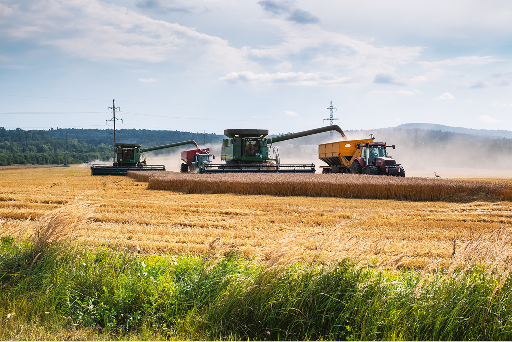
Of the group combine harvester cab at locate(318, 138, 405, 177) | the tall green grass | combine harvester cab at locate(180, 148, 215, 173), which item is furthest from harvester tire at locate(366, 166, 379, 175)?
the tall green grass

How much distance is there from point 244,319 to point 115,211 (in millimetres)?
9505

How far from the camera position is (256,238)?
353 inches

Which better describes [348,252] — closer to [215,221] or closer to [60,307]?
[60,307]

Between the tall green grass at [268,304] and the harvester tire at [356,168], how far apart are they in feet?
67.9

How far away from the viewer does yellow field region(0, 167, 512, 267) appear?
6.44 m

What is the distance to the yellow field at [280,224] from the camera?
6.44 meters

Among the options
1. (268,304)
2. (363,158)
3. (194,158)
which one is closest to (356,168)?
(363,158)

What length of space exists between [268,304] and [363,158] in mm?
21756

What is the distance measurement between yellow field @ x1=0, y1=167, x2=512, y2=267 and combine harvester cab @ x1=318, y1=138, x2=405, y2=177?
24.2 ft

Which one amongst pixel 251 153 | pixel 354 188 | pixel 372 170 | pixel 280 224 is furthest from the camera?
pixel 251 153

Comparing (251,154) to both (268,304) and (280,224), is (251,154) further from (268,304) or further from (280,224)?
(268,304)

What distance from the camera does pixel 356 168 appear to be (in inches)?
993

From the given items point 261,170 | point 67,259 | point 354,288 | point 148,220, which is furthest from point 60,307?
point 261,170

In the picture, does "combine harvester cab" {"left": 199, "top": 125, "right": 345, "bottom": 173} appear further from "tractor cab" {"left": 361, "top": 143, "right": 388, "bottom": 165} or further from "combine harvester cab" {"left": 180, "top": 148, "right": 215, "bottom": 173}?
"combine harvester cab" {"left": 180, "top": 148, "right": 215, "bottom": 173}
